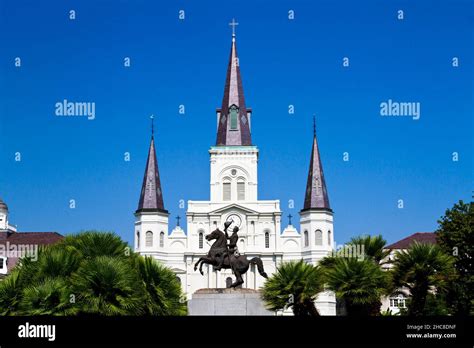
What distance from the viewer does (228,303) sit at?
1307 inches

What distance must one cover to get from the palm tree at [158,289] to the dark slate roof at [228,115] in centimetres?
6860

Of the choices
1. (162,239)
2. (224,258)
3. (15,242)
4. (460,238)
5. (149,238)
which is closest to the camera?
(224,258)

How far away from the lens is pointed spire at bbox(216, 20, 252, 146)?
101062 millimetres

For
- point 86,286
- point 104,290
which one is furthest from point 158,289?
point 86,286

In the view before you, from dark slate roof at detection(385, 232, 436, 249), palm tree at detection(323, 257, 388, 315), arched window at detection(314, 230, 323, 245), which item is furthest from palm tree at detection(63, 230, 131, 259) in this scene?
arched window at detection(314, 230, 323, 245)

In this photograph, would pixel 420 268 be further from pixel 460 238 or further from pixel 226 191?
pixel 226 191

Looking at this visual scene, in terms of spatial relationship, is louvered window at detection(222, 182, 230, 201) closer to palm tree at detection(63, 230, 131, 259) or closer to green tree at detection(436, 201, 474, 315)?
green tree at detection(436, 201, 474, 315)

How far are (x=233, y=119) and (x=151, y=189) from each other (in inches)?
561

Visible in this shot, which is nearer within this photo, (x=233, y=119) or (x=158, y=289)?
(x=158, y=289)

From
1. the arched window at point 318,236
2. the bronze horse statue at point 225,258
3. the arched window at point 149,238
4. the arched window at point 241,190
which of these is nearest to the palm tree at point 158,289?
the bronze horse statue at point 225,258

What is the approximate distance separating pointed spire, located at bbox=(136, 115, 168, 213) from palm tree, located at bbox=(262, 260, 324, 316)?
216ft

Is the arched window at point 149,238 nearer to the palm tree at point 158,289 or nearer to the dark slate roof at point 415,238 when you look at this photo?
the dark slate roof at point 415,238

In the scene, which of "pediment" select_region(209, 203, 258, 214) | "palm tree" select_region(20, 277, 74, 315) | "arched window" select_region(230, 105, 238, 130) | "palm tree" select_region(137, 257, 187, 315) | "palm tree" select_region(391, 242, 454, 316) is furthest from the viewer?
"arched window" select_region(230, 105, 238, 130)

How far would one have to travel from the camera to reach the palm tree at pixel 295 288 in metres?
30.6
